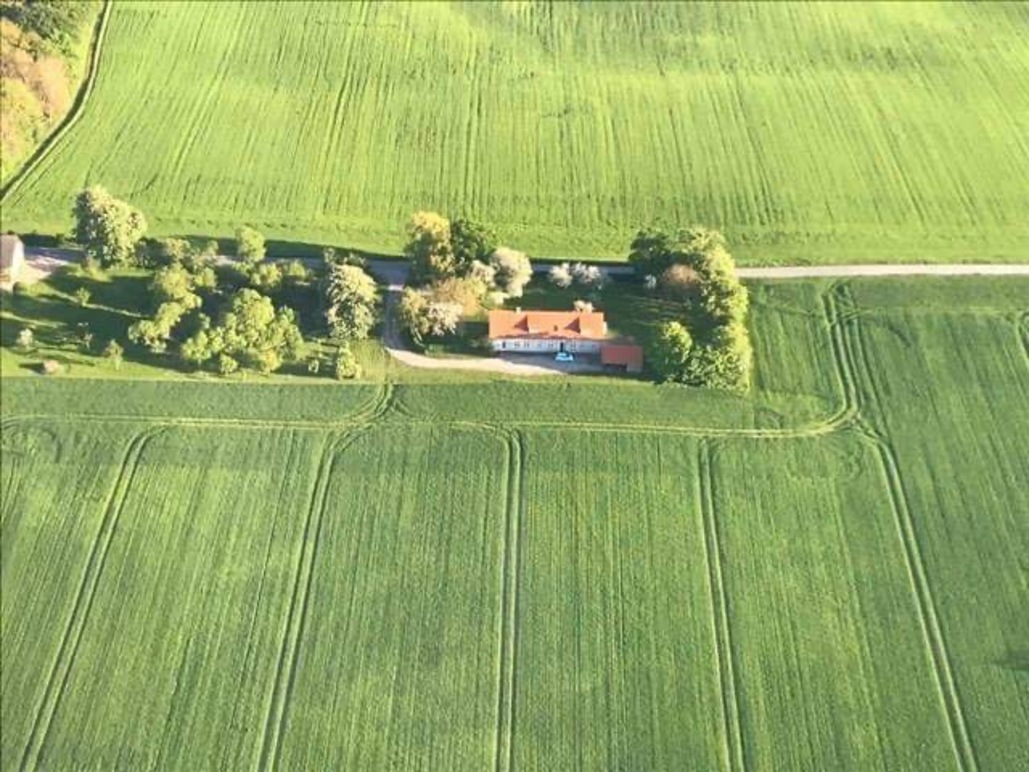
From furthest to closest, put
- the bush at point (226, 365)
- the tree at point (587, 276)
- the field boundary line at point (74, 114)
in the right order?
the field boundary line at point (74, 114)
the tree at point (587, 276)
the bush at point (226, 365)

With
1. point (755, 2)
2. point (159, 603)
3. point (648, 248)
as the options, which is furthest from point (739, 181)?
point (159, 603)

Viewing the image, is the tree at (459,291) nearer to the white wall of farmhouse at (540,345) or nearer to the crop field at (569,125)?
the white wall of farmhouse at (540,345)

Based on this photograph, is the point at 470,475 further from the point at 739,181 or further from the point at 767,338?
the point at 739,181

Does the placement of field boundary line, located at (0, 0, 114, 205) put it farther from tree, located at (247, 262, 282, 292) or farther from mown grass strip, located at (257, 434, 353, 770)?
mown grass strip, located at (257, 434, 353, 770)

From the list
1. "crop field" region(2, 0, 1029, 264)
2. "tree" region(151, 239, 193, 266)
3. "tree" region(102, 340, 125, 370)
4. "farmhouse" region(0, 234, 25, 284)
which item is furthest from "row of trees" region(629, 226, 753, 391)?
"farmhouse" region(0, 234, 25, 284)

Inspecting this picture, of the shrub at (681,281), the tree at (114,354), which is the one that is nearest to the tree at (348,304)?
the tree at (114,354)
